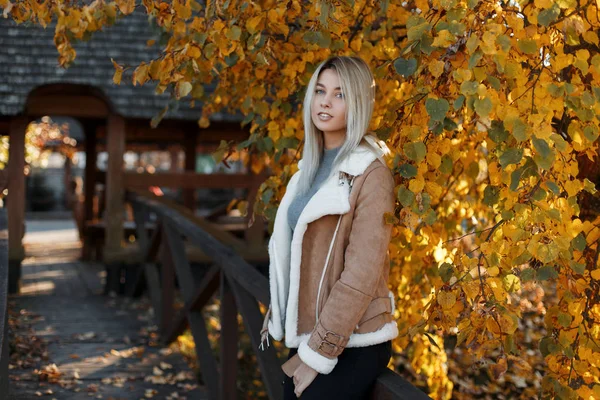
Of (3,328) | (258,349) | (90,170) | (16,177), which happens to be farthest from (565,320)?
(90,170)

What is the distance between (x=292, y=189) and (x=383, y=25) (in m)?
1.13

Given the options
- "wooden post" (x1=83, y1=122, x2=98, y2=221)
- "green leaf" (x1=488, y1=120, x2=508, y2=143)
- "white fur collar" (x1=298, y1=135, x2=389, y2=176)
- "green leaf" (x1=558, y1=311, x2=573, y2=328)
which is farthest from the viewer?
"wooden post" (x1=83, y1=122, x2=98, y2=221)

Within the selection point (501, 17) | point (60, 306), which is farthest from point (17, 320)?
point (501, 17)

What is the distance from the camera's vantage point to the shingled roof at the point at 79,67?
744 centimetres

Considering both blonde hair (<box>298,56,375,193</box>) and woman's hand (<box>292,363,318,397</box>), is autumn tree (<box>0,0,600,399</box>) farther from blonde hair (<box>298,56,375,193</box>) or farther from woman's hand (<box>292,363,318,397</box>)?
woman's hand (<box>292,363,318,397</box>)

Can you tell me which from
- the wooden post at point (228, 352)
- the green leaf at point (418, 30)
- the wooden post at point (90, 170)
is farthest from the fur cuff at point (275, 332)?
the wooden post at point (90, 170)

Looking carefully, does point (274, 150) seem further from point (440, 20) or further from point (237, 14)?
point (440, 20)

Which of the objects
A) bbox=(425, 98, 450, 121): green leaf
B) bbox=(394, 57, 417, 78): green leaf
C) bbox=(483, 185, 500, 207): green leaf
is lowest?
bbox=(483, 185, 500, 207): green leaf

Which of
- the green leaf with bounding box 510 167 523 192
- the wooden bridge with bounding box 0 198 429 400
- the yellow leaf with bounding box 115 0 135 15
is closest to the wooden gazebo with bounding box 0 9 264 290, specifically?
the wooden bridge with bounding box 0 198 429 400

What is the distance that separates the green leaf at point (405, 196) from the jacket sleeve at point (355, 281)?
1.8 inches

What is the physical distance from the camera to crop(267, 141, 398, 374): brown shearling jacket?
6.67 ft

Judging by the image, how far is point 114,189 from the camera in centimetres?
785

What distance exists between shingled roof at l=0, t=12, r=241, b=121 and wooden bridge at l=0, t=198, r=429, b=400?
3.36ft

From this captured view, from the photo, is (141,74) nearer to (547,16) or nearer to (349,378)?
(349,378)
